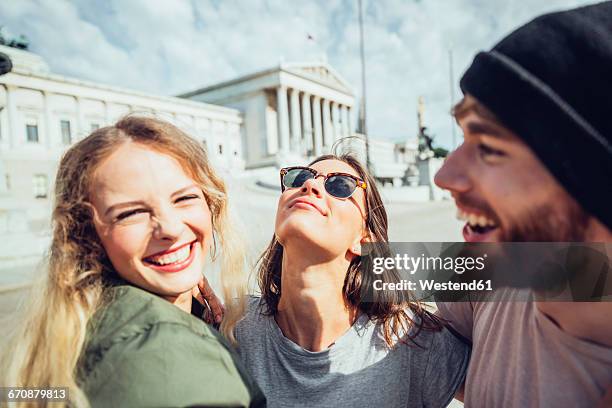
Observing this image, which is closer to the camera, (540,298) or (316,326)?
(540,298)

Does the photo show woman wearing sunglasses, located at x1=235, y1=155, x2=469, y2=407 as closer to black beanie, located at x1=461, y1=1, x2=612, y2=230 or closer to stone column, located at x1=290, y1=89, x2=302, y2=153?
black beanie, located at x1=461, y1=1, x2=612, y2=230

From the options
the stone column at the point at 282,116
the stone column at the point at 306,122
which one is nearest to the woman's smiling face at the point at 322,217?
the stone column at the point at 282,116

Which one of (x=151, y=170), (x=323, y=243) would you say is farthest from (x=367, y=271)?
(x=151, y=170)

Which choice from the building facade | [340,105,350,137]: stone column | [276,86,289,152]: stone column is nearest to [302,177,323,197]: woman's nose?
the building facade

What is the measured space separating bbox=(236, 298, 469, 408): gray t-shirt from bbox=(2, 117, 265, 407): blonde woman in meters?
0.39

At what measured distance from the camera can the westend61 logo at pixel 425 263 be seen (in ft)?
4.58

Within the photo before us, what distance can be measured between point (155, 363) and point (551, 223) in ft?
3.87

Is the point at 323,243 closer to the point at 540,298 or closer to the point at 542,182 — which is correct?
the point at 540,298

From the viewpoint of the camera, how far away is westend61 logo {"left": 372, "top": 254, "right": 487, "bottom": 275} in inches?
54.9

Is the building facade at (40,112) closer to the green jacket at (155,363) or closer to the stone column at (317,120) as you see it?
the stone column at (317,120)

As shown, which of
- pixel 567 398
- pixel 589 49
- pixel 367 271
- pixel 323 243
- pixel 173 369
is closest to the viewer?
pixel 589 49

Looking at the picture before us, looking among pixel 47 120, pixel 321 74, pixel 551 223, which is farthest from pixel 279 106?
pixel 551 223

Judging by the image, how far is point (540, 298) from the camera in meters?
1.24

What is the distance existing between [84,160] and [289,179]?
1.04m
